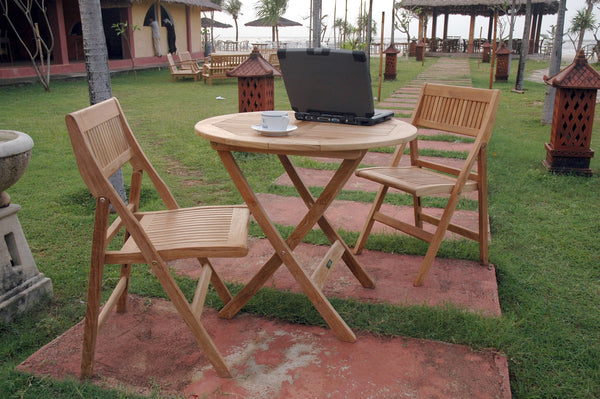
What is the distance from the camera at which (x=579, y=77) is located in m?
4.83

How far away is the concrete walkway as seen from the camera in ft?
6.10

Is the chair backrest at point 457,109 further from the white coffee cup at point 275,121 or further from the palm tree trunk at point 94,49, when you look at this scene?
the palm tree trunk at point 94,49

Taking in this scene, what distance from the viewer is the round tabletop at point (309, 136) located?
77.4 inches

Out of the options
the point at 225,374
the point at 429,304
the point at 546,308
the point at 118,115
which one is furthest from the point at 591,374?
the point at 118,115

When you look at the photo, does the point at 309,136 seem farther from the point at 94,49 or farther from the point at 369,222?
the point at 94,49

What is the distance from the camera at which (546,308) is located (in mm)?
2473

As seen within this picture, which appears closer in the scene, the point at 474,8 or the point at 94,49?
the point at 94,49

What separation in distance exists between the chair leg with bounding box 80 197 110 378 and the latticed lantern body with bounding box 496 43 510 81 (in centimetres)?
1492

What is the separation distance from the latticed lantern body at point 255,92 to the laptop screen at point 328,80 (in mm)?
3350

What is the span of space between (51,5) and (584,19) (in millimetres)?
27182

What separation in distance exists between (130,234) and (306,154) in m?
0.75

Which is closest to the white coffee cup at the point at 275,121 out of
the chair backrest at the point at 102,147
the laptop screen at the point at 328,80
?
the laptop screen at the point at 328,80

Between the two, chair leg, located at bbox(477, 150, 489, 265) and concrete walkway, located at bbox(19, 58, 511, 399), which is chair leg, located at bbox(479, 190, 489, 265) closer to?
chair leg, located at bbox(477, 150, 489, 265)

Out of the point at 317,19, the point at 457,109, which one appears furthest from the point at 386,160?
the point at 317,19
